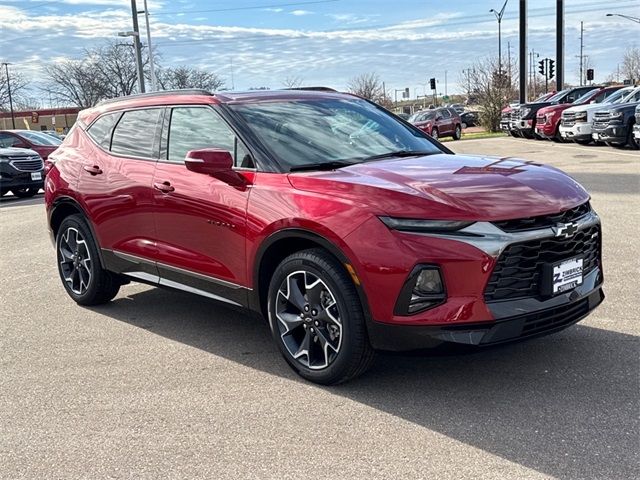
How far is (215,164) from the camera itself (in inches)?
166

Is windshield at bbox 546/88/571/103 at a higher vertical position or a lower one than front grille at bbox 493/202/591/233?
higher

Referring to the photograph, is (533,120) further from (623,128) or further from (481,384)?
(481,384)

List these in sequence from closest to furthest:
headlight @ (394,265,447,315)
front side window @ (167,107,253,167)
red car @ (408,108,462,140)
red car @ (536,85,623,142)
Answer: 1. headlight @ (394,265,447,315)
2. front side window @ (167,107,253,167)
3. red car @ (536,85,623,142)
4. red car @ (408,108,462,140)

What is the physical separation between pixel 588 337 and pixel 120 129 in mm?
3968

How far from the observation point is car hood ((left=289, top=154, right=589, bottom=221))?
137 inches

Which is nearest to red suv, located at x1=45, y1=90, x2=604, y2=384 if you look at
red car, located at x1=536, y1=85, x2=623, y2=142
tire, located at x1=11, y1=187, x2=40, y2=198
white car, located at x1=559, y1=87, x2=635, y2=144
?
tire, located at x1=11, y1=187, x2=40, y2=198

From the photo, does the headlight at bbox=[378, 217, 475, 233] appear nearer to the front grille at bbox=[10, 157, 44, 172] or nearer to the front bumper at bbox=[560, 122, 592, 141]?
the front grille at bbox=[10, 157, 44, 172]

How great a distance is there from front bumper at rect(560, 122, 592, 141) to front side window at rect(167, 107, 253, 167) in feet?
64.2

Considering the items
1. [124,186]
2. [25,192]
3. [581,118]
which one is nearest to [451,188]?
[124,186]

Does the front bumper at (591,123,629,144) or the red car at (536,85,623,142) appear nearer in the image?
the front bumper at (591,123,629,144)

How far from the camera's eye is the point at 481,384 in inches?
154

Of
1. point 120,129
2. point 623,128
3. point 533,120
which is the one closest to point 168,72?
point 533,120

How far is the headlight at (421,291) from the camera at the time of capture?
3422mm

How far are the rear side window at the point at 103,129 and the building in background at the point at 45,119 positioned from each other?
7947 cm
